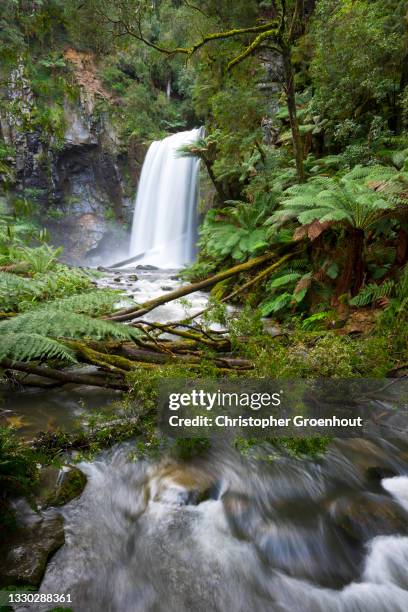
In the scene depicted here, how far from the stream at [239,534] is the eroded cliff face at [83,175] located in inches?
741

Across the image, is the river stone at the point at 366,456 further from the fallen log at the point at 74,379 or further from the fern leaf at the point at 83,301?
the fern leaf at the point at 83,301

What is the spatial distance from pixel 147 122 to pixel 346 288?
20249 millimetres

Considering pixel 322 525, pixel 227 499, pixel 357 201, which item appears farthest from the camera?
pixel 357 201

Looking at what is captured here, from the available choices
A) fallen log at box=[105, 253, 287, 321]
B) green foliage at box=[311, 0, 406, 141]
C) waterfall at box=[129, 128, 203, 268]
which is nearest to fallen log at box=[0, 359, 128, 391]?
fallen log at box=[105, 253, 287, 321]

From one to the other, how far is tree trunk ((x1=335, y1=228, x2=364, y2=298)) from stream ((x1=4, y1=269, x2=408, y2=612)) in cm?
235

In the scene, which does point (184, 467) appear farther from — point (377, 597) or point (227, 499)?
point (377, 597)

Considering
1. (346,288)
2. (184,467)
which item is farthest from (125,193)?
(184,467)

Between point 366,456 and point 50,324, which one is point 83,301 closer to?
point 50,324

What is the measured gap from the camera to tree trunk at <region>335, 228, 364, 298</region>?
4.76 m

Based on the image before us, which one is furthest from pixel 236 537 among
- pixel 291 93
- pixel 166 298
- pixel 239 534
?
pixel 291 93

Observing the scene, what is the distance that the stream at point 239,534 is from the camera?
1908 mm

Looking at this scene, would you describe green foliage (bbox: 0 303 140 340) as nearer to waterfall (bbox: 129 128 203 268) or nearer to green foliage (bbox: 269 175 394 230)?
green foliage (bbox: 269 175 394 230)

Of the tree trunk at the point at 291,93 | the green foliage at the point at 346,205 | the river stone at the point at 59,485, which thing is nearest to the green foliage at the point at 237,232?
the tree trunk at the point at 291,93

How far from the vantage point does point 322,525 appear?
91.9 inches
